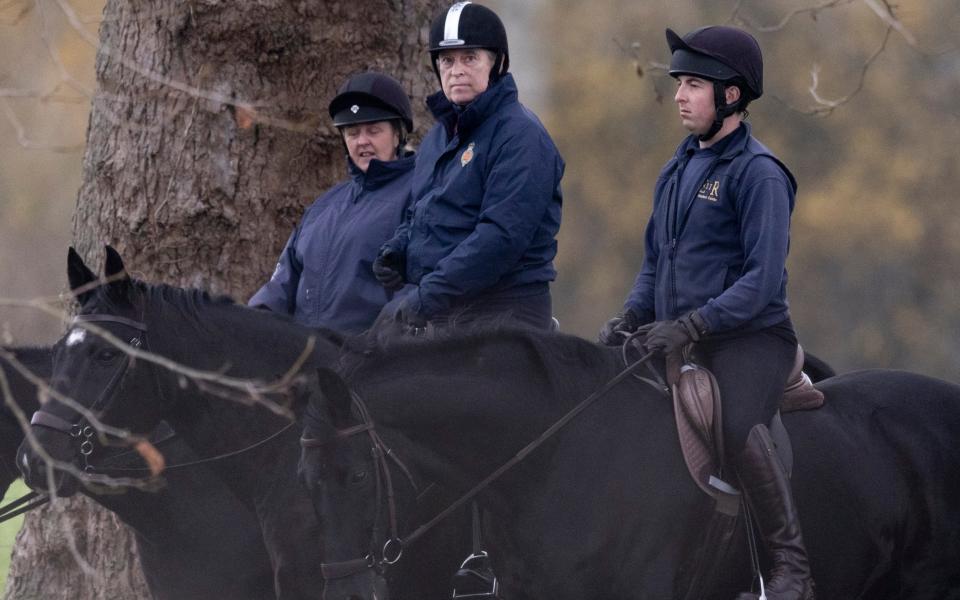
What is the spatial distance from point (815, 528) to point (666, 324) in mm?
1112

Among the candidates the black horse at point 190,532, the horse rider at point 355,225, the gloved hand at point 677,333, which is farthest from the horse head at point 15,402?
the gloved hand at point 677,333

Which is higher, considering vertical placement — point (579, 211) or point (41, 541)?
point (41, 541)

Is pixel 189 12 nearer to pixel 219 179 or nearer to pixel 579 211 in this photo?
pixel 219 179

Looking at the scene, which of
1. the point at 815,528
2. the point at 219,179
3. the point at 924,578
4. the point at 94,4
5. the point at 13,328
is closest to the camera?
the point at 815,528

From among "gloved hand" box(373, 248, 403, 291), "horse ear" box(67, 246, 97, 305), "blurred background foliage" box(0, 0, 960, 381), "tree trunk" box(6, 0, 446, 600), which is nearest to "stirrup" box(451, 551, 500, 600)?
"gloved hand" box(373, 248, 403, 291)

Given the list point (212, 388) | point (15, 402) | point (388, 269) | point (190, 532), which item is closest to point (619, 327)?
point (388, 269)

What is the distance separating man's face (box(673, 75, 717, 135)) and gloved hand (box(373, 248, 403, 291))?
4.68 ft

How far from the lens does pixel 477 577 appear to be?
561 centimetres

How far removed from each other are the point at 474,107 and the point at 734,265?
4.34ft

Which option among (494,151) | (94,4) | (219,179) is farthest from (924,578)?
(94,4)

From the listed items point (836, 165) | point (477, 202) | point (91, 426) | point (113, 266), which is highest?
point (477, 202)

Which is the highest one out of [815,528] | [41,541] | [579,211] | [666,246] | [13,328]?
[666,246]

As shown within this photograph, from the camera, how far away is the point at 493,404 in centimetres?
541

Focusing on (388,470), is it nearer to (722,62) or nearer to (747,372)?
(747,372)
